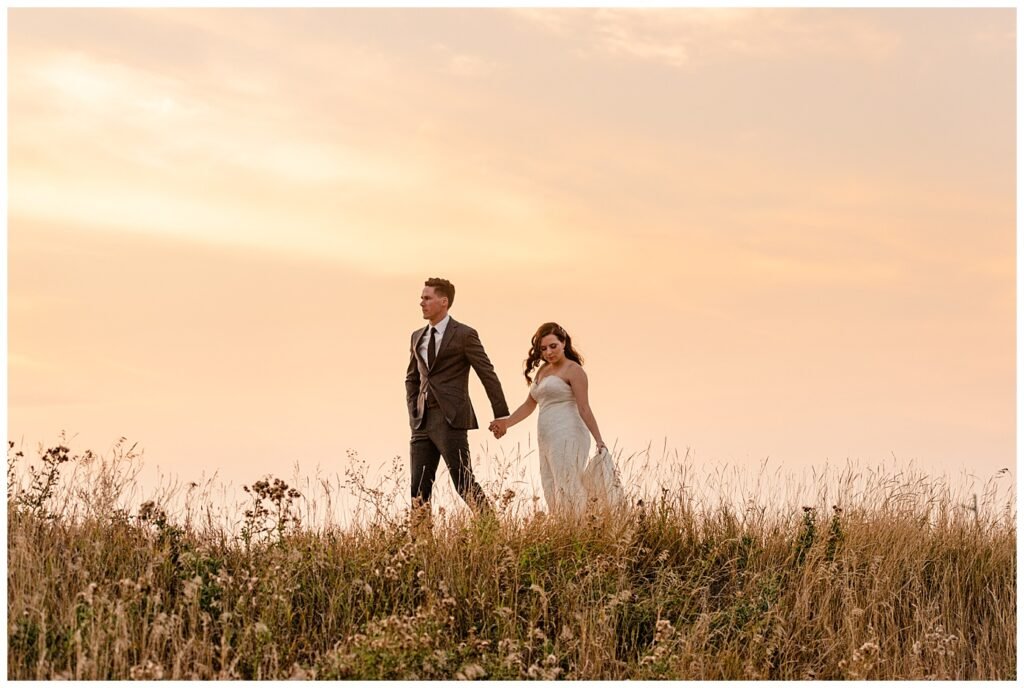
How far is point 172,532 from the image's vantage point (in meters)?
9.11

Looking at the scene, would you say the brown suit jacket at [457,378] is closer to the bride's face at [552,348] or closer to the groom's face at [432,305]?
the groom's face at [432,305]

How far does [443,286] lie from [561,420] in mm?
1939

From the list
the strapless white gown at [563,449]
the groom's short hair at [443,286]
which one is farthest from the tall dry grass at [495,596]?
the groom's short hair at [443,286]

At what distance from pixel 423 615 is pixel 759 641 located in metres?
2.63

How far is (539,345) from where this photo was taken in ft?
40.3

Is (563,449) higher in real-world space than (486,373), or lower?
lower

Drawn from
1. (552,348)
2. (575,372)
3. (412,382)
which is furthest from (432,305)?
(575,372)

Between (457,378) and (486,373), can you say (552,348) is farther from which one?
(457,378)

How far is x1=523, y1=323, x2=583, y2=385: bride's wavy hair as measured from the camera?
12281mm

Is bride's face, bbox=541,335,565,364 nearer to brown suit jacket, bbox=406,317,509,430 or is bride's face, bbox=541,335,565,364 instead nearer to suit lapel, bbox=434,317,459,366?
brown suit jacket, bbox=406,317,509,430

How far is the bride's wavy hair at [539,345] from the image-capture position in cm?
1228

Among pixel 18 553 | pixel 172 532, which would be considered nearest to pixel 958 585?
pixel 172 532

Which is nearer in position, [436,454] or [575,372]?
[436,454]

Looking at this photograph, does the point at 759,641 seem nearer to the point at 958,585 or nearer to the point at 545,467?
the point at 958,585
